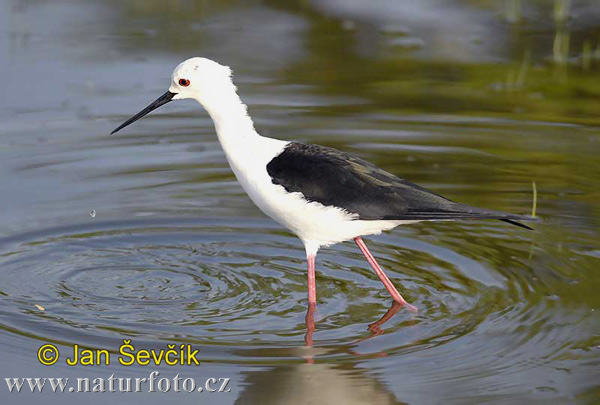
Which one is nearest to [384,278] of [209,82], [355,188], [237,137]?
[355,188]

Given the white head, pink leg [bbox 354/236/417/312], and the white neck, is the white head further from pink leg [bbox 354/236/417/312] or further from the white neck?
pink leg [bbox 354/236/417/312]

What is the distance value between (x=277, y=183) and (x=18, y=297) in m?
1.42

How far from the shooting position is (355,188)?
19.9ft

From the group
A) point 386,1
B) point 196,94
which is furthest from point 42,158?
point 386,1

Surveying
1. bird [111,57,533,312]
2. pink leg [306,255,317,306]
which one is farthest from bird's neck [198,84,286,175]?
pink leg [306,255,317,306]

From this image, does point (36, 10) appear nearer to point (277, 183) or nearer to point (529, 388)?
point (277, 183)

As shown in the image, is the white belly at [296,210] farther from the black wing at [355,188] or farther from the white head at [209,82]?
the white head at [209,82]

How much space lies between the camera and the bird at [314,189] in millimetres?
5973

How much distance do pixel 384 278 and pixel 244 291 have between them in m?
0.73

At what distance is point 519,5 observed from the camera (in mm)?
11859

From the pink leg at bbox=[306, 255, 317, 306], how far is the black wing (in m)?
0.38

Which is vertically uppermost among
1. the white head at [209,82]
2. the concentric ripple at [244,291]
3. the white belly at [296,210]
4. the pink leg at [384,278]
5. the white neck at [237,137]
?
the white head at [209,82]

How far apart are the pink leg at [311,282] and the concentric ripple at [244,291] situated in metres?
0.05

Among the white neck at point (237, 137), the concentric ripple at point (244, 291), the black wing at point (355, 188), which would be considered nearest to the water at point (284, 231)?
the concentric ripple at point (244, 291)
